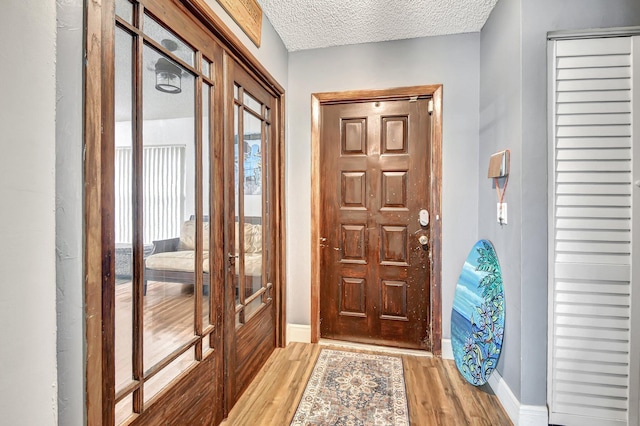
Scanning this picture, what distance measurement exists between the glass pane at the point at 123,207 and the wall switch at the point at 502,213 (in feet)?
6.41

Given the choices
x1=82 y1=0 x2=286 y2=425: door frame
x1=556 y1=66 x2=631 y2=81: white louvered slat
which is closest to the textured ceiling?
x1=556 y1=66 x2=631 y2=81: white louvered slat

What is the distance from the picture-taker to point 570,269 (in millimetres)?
1645

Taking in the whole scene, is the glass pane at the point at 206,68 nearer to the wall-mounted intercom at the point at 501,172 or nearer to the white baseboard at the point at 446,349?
the wall-mounted intercom at the point at 501,172

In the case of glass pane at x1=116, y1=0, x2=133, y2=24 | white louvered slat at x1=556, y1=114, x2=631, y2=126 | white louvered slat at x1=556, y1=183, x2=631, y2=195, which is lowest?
white louvered slat at x1=556, y1=183, x2=631, y2=195

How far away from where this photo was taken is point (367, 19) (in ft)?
7.29

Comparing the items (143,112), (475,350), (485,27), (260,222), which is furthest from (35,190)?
(485,27)

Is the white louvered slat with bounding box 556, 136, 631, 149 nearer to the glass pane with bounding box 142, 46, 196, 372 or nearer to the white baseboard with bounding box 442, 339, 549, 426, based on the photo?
the white baseboard with bounding box 442, 339, 549, 426

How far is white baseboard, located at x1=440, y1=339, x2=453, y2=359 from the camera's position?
2.44 m

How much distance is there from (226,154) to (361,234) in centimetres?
134

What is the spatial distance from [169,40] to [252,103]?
0.84 meters

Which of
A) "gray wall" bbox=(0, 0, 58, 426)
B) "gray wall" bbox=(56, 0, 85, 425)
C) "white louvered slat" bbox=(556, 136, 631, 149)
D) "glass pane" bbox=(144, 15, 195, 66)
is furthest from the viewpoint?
"white louvered slat" bbox=(556, 136, 631, 149)

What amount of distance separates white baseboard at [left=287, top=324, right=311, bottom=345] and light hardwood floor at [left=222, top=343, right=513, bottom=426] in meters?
0.23

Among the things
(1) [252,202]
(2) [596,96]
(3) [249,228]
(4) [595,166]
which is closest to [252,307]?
(3) [249,228]

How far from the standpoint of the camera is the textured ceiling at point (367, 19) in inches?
80.9
